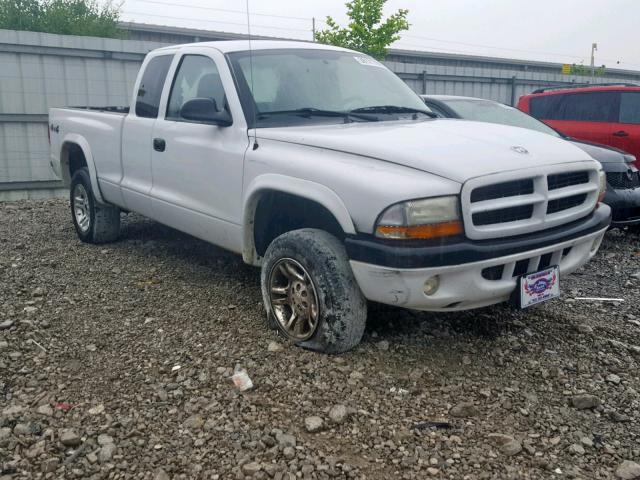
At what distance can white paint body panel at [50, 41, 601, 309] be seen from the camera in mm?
3262

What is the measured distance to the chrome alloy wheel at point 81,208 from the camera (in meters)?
6.48

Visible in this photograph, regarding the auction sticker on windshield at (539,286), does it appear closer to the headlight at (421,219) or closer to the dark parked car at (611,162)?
the headlight at (421,219)

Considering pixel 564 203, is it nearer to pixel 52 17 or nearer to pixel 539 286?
pixel 539 286

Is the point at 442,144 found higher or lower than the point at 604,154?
higher

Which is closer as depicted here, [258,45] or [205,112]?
[205,112]

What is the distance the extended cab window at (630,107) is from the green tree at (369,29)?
1037 centimetres

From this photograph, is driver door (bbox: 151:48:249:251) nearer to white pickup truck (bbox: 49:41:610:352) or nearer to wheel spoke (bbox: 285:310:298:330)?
white pickup truck (bbox: 49:41:610:352)

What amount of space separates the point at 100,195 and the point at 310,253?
129 inches

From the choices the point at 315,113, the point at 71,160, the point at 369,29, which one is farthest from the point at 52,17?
the point at 315,113

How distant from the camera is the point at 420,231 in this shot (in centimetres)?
316

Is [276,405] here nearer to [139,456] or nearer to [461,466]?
[139,456]

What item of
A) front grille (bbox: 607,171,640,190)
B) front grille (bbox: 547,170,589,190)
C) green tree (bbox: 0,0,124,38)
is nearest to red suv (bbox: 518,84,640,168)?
front grille (bbox: 607,171,640,190)

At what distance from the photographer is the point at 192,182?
4.61 m

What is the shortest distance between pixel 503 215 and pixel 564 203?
0.56 m
